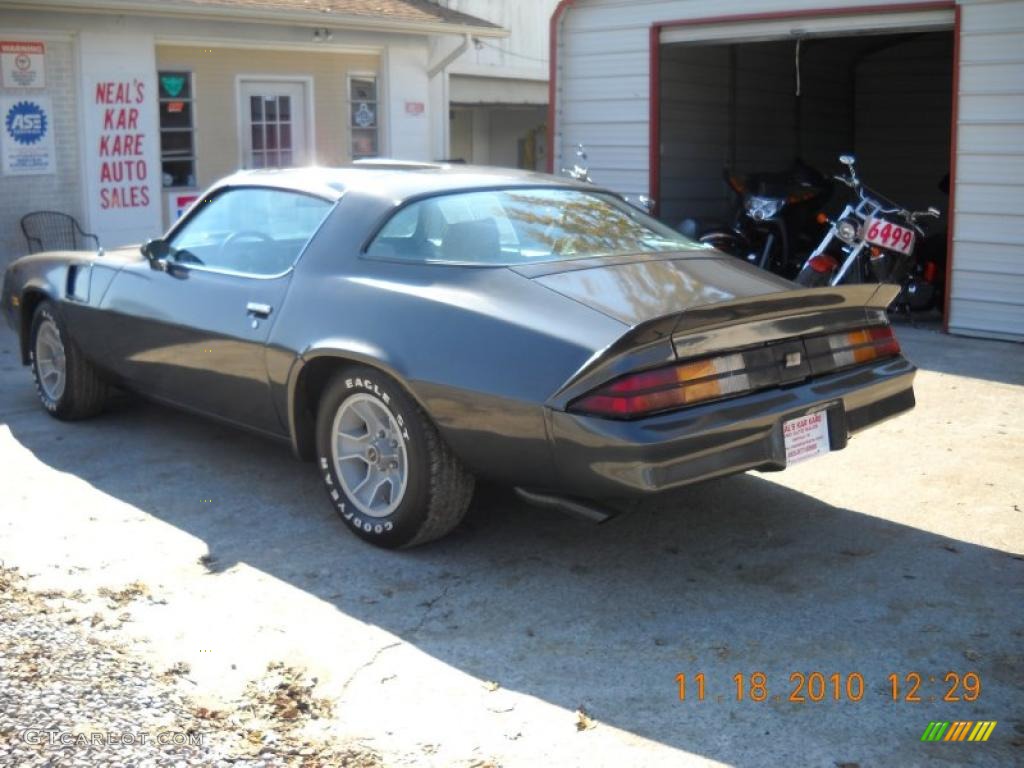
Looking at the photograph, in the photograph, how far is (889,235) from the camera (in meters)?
9.77

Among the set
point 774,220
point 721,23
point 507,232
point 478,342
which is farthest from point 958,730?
point 721,23

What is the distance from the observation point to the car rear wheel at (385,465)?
4.63m

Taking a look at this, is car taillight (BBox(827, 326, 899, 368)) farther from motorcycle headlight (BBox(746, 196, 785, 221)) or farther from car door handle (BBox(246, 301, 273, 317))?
motorcycle headlight (BBox(746, 196, 785, 221))

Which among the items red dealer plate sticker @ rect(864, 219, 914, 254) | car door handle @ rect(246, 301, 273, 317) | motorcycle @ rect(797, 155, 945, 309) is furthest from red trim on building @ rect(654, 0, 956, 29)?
car door handle @ rect(246, 301, 273, 317)

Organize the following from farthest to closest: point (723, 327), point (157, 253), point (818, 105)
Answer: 1. point (818, 105)
2. point (157, 253)
3. point (723, 327)

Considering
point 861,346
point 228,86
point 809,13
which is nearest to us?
point 861,346

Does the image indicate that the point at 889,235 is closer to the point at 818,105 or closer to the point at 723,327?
the point at 723,327

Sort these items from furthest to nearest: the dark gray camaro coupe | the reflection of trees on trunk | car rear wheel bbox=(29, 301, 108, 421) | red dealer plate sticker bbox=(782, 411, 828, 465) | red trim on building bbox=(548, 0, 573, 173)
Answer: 1. red trim on building bbox=(548, 0, 573, 173)
2. car rear wheel bbox=(29, 301, 108, 421)
3. the reflection of trees on trunk
4. red dealer plate sticker bbox=(782, 411, 828, 465)
5. the dark gray camaro coupe

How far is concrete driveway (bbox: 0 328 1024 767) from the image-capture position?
3.54 metres

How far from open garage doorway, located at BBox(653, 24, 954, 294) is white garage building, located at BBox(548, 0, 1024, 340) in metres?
0.02

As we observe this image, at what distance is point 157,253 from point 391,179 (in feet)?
4.51

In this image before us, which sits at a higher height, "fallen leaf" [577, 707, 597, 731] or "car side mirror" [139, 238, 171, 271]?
"car side mirror" [139, 238, 171, 271]

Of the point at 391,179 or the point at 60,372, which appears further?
the point at 60,372

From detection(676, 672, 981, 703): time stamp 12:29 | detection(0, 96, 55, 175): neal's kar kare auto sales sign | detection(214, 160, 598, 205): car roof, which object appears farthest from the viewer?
detection(0, 96, 55, 175): neal's kar kare auto sales sign
